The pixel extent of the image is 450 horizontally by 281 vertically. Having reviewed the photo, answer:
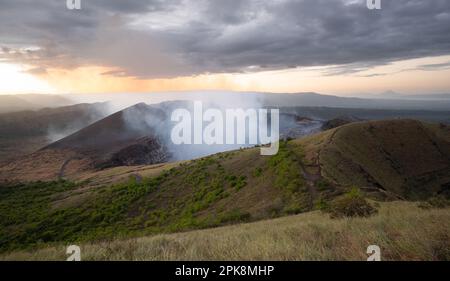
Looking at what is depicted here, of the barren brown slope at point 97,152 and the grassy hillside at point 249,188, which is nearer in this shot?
the grassy hillside at point 249,188

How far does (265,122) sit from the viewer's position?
2234 inches

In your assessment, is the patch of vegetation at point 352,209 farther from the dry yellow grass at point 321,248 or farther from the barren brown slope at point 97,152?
the barren brown slope at point 97,152

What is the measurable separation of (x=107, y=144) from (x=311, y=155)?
51789mm

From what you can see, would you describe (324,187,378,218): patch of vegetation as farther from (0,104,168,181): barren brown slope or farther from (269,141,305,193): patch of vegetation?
(0,104,168,181): barren brown slope

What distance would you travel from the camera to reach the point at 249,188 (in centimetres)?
2259

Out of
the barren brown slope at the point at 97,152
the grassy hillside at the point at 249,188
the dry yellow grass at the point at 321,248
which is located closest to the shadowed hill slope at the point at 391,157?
the grassy hillside at the point at 249,188

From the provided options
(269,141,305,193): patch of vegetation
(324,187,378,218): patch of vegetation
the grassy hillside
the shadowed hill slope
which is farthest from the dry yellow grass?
the shadowed hill slope

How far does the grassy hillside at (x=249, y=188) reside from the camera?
19.1m

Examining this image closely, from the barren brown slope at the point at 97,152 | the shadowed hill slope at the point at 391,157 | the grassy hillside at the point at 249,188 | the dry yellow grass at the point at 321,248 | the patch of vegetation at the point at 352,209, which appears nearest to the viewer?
the dry yellow grass at the point at 321,248

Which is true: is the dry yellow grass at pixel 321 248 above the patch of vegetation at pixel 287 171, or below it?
above

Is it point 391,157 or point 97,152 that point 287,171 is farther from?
point 97,152
